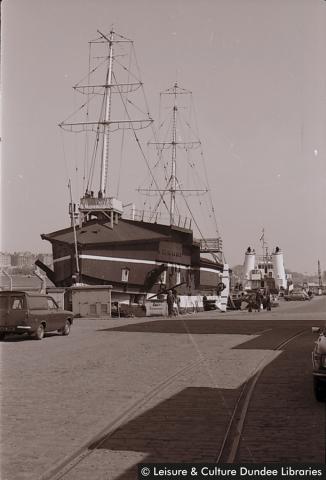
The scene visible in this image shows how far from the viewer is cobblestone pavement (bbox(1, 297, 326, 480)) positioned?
5922 mm

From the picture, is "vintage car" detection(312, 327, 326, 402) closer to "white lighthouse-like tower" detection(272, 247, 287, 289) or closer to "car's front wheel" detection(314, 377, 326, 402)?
"car's front wheel" detection(314, 377, 326, 402)

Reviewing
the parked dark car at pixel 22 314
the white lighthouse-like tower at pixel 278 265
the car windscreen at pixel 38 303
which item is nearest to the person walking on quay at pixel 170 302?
the car windscreen at pixel 38 303

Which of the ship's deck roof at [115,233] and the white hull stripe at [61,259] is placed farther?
the white hull stripe at [61,259]

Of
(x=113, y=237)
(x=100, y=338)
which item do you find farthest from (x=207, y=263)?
(x=100, y=338)

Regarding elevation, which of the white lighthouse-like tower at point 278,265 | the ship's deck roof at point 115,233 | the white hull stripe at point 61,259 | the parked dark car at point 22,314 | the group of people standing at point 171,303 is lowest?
the parked dark car at point 22,314

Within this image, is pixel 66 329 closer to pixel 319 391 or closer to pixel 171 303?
pixel 319 391

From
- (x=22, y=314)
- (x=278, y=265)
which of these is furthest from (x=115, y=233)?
(x=278, y=265)

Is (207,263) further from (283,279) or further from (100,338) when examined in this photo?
(283,279)

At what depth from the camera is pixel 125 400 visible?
8914mm

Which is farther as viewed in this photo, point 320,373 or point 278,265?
point 278,265

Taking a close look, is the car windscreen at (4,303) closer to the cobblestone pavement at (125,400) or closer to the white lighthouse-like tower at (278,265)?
the cobblestone pavement at (125,400)

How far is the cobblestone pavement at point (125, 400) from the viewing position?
19.4 feet

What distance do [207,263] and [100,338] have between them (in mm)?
32926

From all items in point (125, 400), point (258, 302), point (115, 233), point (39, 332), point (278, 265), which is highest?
point (278, 265)
